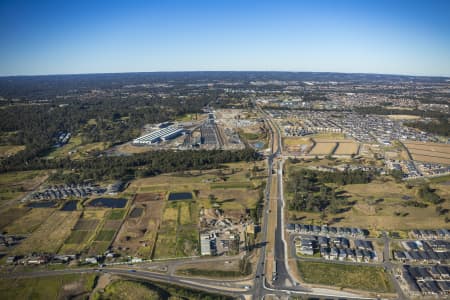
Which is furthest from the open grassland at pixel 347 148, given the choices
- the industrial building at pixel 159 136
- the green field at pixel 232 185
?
the industrial building at pixel 159 136

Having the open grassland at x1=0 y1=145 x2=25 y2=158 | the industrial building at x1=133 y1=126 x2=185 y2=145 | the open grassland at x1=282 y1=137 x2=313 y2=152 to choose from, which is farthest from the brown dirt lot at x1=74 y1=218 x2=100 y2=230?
the open grassland at x1=282 y1=137 x2=313 y2=152

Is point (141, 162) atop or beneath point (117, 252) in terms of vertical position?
atop

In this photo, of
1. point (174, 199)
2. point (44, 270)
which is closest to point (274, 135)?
point (174, 199)

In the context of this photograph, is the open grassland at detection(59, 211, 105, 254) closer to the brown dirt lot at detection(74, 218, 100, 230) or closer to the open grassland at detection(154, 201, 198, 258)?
the brown dirt lot at detection(74, 218, 100, 230)

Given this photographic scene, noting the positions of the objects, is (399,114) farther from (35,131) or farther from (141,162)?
(35,131)

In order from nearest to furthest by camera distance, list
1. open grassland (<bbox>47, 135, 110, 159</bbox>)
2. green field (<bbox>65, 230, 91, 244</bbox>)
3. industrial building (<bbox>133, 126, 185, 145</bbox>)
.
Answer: green field (<bbox>65, 230, 91, 244</bbox>) → open grassland (<bbox>47, 135, 110, 159</bbox>) → industrial building (<bbox>133, 126, 185, 145</bbox>)

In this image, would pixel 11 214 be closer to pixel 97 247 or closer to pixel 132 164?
pixel 97 247
